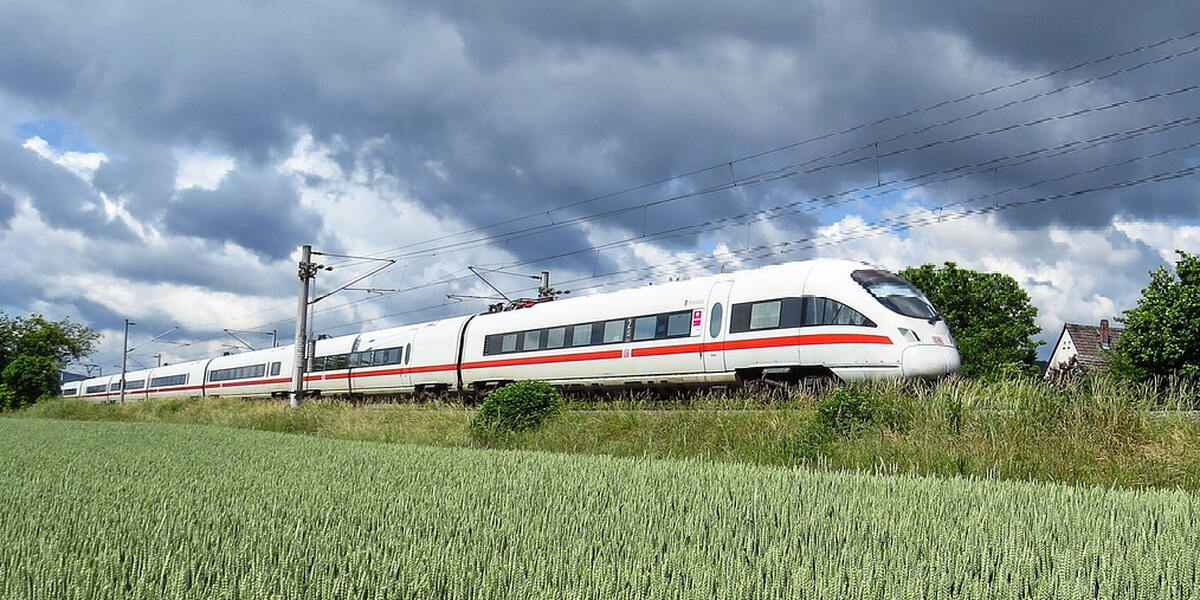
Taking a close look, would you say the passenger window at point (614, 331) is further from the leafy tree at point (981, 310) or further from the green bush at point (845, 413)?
the leafy tree at point (981, 310)

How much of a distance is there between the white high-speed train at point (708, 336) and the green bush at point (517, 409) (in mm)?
3628

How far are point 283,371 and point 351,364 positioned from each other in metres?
6.27

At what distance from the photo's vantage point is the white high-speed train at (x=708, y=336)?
49.9ft

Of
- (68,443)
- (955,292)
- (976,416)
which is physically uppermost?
(955,292)

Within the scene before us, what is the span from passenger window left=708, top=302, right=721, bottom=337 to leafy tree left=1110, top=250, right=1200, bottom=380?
19.3 m

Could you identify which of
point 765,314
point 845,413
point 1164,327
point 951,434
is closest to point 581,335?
point 765,314

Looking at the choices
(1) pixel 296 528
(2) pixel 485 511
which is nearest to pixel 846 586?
(2) pixel 485 511

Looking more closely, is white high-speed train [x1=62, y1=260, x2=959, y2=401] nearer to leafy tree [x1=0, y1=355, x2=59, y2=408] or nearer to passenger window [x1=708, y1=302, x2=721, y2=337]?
passenger window [x1=708, y1=302, x2=721, y2=337]

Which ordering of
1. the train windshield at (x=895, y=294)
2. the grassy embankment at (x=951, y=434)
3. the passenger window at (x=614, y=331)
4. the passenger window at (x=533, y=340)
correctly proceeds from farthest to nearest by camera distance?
the passenger window at (x=533, y=340) < the passenger window at (x=614, y=331) < the train windshield at (x=895, y=294) < the grassy embankment at (x=951, y=434)

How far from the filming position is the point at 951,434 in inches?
374

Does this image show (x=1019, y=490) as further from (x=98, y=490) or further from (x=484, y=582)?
(x=98, y=490)

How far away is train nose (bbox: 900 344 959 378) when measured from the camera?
14.9 meters

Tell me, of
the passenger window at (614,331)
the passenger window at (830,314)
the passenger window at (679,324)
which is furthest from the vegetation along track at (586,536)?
the passenger window at (614,331)

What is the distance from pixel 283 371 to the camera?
35906mm
